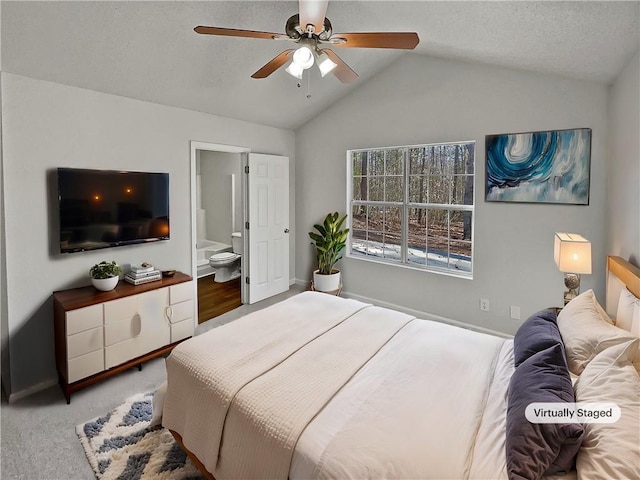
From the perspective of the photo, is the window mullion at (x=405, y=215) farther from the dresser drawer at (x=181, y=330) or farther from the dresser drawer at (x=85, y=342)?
the dresser drawer at (x=85, y=342)

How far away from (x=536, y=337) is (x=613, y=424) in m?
0.61

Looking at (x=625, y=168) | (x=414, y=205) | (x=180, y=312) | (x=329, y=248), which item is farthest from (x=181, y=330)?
(x=625, y=168)

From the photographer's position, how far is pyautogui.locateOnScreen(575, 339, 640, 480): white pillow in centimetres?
98

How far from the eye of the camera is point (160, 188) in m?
3.27

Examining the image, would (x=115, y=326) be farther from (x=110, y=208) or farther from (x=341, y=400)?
(x=341, y=400)

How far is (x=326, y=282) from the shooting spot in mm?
4340

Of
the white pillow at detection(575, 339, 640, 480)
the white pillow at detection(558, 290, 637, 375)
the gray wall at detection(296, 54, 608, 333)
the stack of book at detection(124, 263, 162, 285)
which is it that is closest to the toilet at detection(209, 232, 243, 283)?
the gray wall at detection(296, 54, 608, 333)

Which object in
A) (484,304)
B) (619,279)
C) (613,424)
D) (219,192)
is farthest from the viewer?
(219,192)

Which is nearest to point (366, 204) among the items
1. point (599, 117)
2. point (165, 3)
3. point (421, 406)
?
point (599, 117)

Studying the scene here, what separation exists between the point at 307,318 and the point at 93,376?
5.59ft

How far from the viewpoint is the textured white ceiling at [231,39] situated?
6.84ft

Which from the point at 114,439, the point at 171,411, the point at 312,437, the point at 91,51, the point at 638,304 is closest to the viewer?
the point at 312,437

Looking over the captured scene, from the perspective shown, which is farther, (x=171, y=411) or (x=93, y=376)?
(x=93, y=376)

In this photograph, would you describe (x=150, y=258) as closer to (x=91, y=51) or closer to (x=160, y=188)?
(x=160, y=188)
